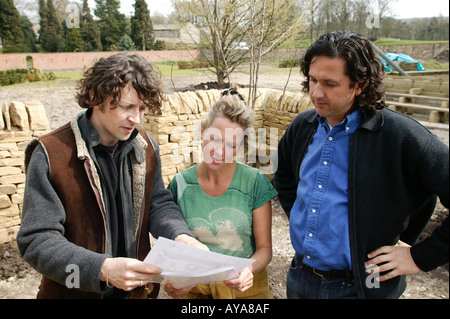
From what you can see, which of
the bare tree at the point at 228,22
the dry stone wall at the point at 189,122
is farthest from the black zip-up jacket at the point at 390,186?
the bare tree at the point at 228,22

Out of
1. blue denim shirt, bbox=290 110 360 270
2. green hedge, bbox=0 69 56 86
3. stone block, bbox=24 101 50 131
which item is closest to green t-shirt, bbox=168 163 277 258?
blue denim shirt, bbox=290 110 360 270

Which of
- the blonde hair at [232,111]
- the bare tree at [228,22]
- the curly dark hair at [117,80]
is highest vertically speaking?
the bare tree at [228,22]

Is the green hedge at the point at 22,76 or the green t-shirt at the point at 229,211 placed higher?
the green hedge at the point at 22,76

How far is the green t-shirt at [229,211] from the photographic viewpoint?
1.80m

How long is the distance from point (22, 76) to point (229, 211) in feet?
30.7

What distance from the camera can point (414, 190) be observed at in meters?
1.46

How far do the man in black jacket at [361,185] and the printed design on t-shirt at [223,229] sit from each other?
12.4 inches

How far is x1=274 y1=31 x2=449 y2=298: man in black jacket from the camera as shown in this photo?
1412 millimetres

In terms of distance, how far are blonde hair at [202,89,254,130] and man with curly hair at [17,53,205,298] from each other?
1.03ft

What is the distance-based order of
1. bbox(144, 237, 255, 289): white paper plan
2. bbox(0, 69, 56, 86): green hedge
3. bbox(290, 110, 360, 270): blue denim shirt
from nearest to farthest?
bbox(144, 237, 255, 289): white paper plan < bbox(290, 110, 360, 270): blue denim shirt < bbox(0, 69, 56, 86): green hedge

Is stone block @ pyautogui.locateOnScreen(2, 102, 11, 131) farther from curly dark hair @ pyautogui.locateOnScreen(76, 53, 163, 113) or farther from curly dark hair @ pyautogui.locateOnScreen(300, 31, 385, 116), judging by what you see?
curly dark hair @ pyautogui.locateOnScreen(300, 31, 385, 116)

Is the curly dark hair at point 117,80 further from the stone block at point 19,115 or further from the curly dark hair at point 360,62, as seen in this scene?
the stone block at point 19,115

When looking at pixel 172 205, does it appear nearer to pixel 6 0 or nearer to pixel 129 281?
pixel 129 281

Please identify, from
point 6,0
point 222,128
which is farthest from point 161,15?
point 222,128
